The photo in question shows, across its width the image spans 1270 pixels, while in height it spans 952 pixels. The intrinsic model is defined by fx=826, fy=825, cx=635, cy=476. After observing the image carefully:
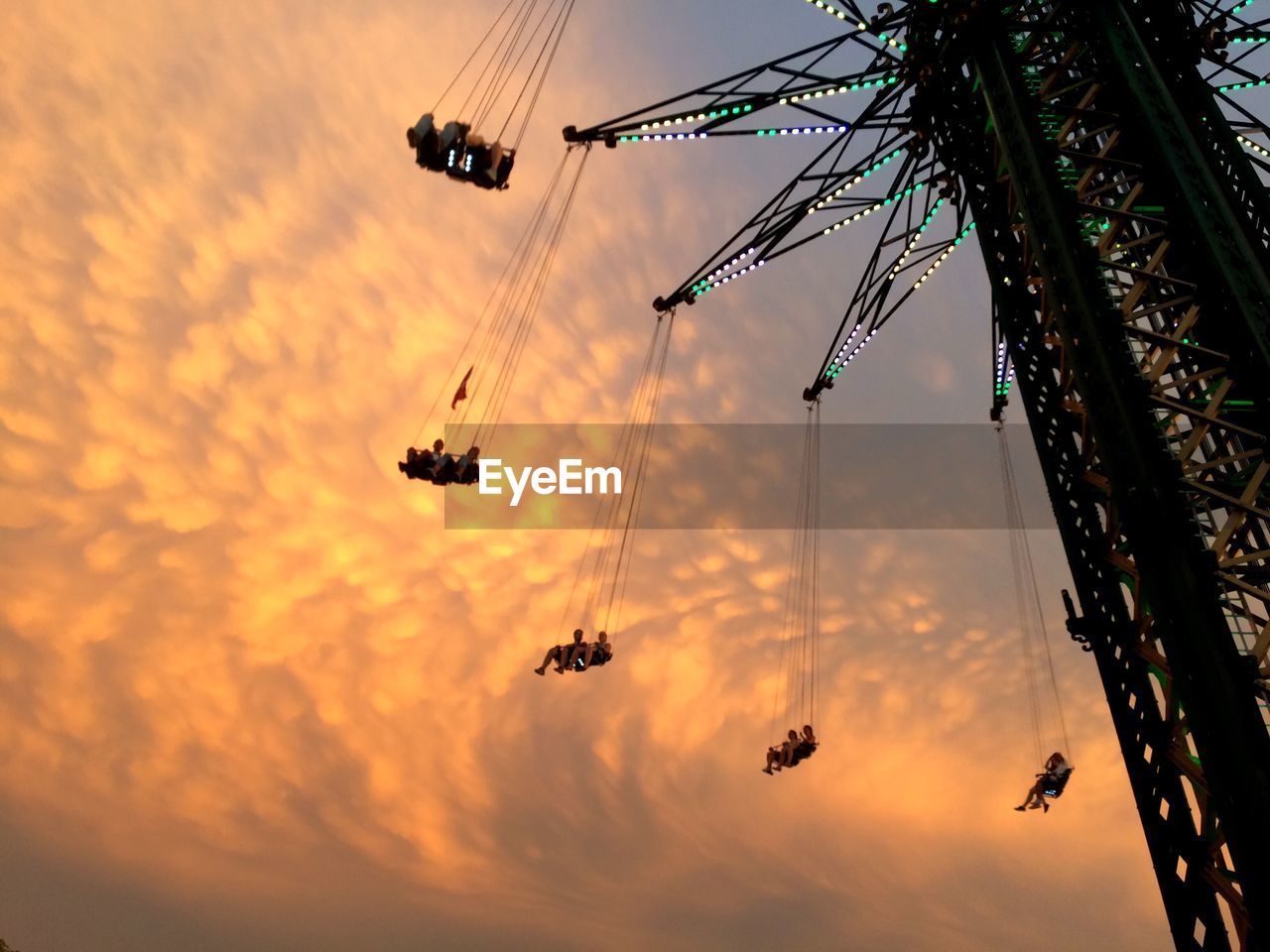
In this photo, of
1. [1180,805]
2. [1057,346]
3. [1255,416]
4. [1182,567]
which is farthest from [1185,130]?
[1180,805]

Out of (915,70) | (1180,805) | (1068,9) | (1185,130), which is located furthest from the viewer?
(915,70)

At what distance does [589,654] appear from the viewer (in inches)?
Result: 488

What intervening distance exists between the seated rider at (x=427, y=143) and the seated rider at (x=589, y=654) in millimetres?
6885

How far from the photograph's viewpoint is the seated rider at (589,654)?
12.3 metres

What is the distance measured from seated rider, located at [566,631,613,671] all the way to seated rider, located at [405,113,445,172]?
6885mm

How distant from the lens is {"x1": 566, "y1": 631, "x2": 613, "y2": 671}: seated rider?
40.4ft

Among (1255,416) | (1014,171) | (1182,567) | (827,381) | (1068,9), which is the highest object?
(827,381)

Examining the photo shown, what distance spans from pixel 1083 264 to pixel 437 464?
7.92 meters

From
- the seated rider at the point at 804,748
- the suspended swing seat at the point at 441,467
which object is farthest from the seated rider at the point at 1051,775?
the suspended swing seat at the point at 441,467

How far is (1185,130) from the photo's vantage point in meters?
5.90

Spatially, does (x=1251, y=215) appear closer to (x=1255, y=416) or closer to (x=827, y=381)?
(x=1255, y=416)

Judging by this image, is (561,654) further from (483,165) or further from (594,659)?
(483,165)

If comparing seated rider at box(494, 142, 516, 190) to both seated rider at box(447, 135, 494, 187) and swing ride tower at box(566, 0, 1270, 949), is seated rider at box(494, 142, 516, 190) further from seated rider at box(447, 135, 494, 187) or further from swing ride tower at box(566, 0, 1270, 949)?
swing ride tower at box(566, 0, 1270, 949)

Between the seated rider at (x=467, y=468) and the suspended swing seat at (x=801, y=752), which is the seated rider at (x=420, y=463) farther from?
the suspended swing seat at (x=801, y=752)
